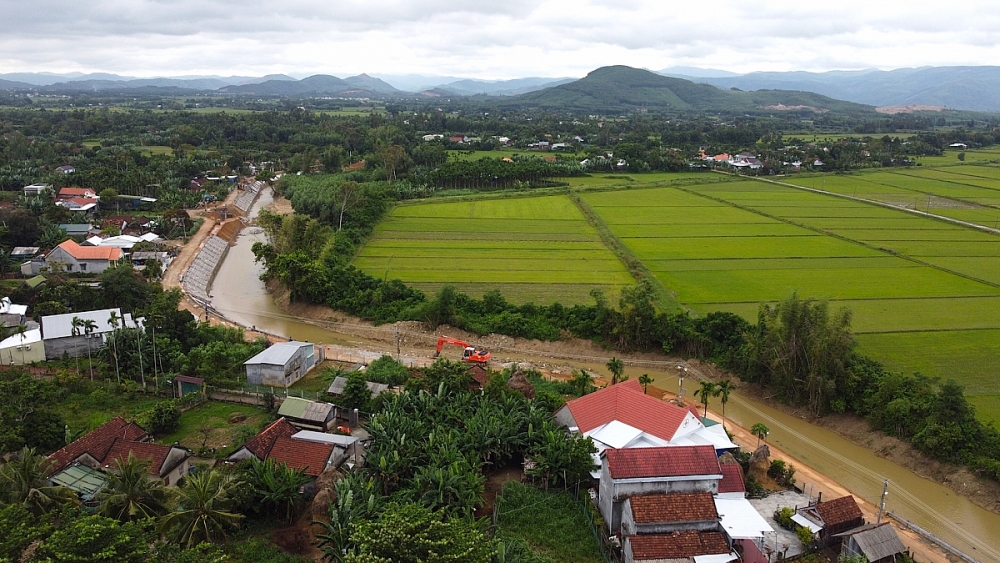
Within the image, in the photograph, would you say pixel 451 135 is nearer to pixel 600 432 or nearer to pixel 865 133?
pixel 865 133

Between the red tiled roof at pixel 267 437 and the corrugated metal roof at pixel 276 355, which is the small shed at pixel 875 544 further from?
the corrugated metal roof at pixel 276 355

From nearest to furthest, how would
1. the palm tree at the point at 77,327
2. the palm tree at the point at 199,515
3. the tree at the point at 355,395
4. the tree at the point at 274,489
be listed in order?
the palm tree at the point at 199,515 → the tree at the point at 274,489 → the tree at the point at 355,395 → the palm tree at the point at 77,327

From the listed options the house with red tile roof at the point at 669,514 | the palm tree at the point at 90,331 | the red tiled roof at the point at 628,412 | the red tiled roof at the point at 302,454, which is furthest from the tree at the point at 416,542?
the palm tree at the point at 90,331

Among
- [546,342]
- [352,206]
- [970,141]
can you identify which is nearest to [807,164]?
[970,141]

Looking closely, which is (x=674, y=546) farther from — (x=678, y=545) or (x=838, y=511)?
(x=838, y=511)

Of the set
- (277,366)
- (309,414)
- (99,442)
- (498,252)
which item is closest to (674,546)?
(309,414)

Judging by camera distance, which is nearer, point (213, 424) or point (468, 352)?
point (213, 424)
